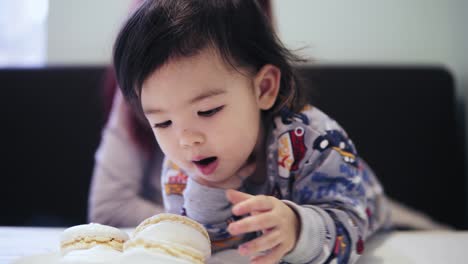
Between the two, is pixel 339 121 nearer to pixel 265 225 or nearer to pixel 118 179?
pixel 118 179

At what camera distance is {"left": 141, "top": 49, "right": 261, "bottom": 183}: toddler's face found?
0.54 metres

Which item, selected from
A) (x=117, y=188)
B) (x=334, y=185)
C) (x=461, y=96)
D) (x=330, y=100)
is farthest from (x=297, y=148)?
(x=461, y=96)

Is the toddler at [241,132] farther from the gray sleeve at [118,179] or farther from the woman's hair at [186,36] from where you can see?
the gray sleeve at [118,179]

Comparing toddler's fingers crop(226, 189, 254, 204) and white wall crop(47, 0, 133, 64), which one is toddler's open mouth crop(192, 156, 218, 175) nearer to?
toddler's fingers crop(226, 189, 254, 204)

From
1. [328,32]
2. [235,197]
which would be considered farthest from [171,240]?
[328,32]

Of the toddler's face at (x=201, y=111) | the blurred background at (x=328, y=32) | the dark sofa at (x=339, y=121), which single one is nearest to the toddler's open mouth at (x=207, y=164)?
the toddler's face at (x=201, y=111)

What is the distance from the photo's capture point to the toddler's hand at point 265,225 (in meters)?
0.45

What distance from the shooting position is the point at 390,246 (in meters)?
0.70

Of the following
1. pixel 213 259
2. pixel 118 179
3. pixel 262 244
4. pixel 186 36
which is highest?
pixel 186 36

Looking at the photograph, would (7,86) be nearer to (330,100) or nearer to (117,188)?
(117,188)

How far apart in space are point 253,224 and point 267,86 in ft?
0.87

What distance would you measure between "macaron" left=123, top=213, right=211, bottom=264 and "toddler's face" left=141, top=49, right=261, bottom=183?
0.09 metres

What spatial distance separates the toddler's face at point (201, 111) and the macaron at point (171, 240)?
0.30ft

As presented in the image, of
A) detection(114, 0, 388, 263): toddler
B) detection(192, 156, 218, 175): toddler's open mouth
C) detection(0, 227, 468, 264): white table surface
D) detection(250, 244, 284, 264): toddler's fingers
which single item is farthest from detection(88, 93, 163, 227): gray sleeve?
detection(250, 244, 284, 264): toddler's fingers
